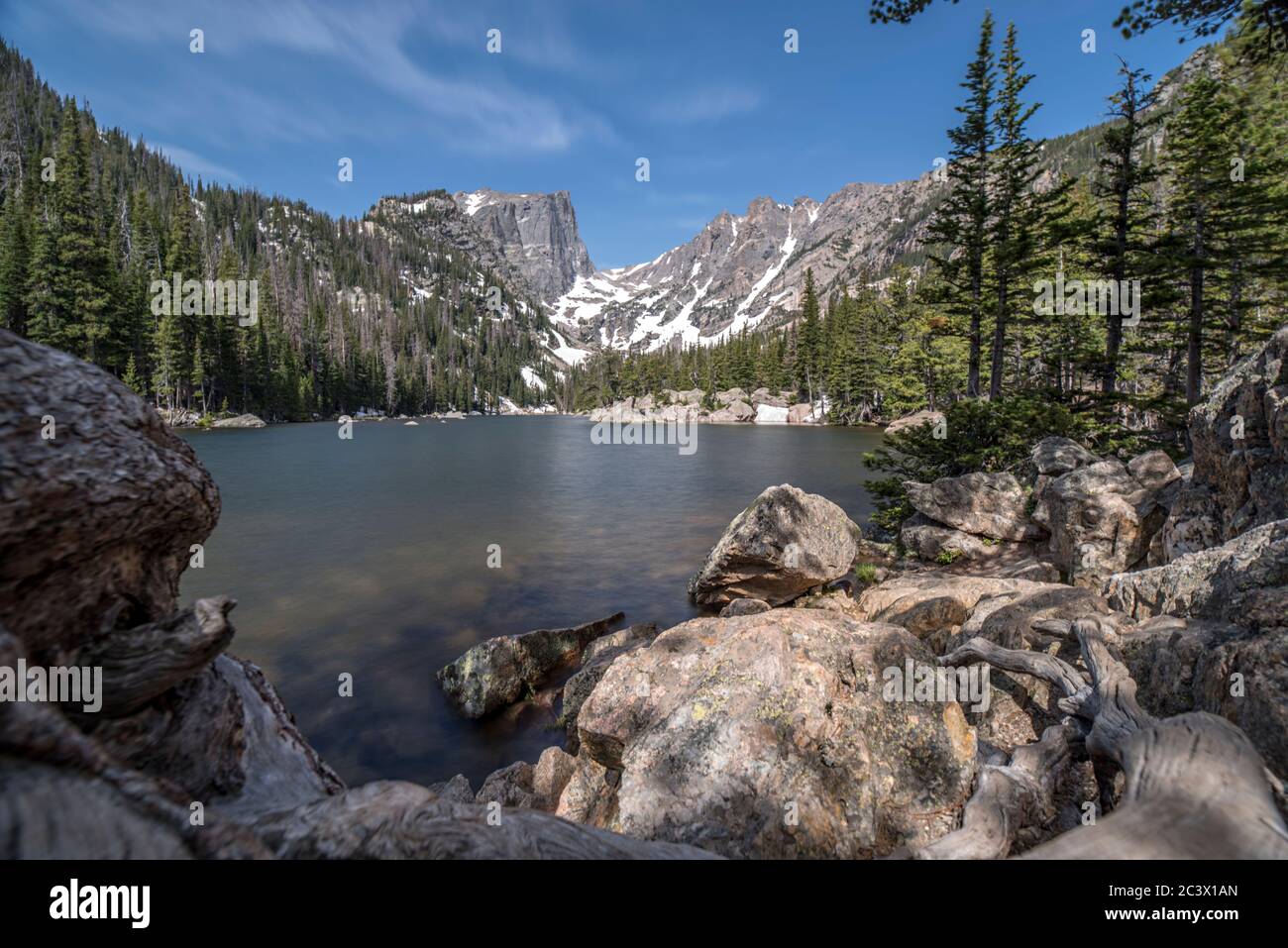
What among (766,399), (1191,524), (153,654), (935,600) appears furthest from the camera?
(766,399)

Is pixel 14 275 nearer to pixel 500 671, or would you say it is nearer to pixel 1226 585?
pixel 500 671

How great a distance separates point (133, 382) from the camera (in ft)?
196

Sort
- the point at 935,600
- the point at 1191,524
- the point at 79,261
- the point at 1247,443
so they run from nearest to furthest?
1. the point at 1247,443
2. the point at 1191,524
3. the point at 935,600
4. the point at 79,261

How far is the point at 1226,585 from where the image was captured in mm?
5059

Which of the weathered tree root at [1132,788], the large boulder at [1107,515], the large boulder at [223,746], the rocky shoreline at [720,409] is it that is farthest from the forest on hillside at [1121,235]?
the rocky shoreline at [720,409]

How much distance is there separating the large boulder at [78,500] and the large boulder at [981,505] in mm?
15652

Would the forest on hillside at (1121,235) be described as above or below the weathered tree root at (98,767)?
above

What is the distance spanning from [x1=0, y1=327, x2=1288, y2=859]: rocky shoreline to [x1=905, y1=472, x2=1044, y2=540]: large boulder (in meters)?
4.73

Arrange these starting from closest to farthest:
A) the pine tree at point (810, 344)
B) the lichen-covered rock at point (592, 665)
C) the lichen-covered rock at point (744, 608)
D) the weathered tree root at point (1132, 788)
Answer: the weathered tree root at point (1132, 788) < the lichen-covered rock at point (592, 665) < the lichen-covered rock at point (744, 608) < the pine tree at point (810, 344)

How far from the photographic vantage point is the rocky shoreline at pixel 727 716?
2.07 meters

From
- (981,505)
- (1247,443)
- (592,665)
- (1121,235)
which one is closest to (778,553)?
(592,665)

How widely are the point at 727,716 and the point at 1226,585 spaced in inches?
193

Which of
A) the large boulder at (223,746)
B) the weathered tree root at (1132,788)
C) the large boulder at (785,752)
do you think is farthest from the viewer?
the large boulder at (785,752)

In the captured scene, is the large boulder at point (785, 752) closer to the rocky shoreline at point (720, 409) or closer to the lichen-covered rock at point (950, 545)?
the lichen-covered rock at point (950, 545)
